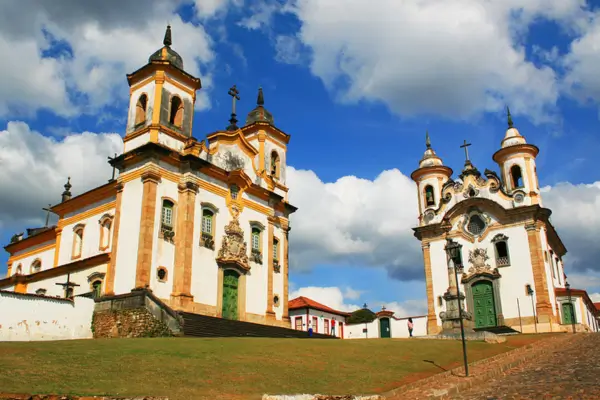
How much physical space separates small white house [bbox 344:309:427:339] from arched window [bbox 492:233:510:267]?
6.74 m

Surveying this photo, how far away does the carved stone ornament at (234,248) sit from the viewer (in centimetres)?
2914

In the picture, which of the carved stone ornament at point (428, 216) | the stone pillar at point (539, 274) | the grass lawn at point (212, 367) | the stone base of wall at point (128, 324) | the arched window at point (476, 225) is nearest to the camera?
the grass lawn at point (212, 367)

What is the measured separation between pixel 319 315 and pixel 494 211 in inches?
699

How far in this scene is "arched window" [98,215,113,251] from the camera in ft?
96.6

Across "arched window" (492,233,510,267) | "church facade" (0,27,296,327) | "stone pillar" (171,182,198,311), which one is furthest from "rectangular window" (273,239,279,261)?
"arched window" (492,233,510,267)

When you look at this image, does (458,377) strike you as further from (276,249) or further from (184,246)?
(276,249)

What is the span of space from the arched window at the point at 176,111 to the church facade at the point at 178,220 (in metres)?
0.05

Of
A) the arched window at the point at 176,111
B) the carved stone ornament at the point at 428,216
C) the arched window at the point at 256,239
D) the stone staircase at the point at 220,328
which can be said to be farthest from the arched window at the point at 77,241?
the carved stone ornament at the point at 428,216

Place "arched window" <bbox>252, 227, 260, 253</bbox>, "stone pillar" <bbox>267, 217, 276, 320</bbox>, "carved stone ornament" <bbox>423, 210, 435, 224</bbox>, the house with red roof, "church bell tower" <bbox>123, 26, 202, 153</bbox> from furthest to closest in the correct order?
the house with red roof < "carved stone ornament" <bbox>423, 210, 435, 224</bbox> < "arched window" <bbox>252, 227, 260, 253</bbox> < "stone pillar" <bbox>267, 217, 276, 320</bbox> < "church bell tower" <bbox>123, 26, 202, 153</bbox>

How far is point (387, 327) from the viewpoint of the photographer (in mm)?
42719

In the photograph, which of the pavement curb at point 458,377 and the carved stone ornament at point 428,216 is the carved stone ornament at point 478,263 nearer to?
the carved stone ornament at point 428,216

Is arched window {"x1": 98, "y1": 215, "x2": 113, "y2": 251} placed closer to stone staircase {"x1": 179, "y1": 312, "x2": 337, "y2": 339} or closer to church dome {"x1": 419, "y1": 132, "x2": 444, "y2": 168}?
stone staircase {"x1": 179, "y1": 312, "x2": 337, "y2": 339}

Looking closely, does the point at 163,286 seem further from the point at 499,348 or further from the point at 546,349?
the point at 546,349

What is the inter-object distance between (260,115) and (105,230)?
12.4m
